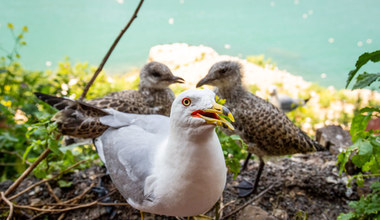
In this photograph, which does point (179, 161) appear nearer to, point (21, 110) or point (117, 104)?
point (117, 104)

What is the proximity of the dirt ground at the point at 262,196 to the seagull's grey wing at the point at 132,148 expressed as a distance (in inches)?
18.6

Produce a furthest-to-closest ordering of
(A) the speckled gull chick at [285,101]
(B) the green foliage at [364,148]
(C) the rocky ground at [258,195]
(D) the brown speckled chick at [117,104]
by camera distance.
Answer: (A) the speckled gull chick at [285,101] → (C) the rocky ground at [258,195] → (D) the brown speckled chick at [117,104] → (B) the green foliage at [364,148]

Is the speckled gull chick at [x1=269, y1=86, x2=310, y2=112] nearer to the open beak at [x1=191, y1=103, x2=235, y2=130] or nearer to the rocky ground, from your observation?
the rocky ground

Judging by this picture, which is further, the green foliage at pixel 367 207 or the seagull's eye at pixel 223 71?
the seagull's eye at pixel 223 71

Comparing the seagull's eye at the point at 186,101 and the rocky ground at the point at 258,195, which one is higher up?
the seagull's eye at the point at 186,101

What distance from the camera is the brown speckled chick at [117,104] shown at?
1604 millimetres

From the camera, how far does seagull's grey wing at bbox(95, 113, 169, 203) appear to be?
1.29 metres

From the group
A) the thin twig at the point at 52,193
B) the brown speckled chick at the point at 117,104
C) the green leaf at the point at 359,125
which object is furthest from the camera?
the thin twig at the point at 52,193

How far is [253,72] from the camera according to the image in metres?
4.44

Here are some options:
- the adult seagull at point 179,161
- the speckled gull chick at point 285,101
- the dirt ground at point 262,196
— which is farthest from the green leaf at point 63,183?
the speckled gull chick at point 285,101

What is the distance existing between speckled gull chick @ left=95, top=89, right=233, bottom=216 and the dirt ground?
0.54 metres

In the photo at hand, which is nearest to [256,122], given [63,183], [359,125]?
[359,125]

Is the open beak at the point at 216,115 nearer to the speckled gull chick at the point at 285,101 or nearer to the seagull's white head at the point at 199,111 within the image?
the seagull's white head at the point at 199,111

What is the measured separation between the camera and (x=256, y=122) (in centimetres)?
185
